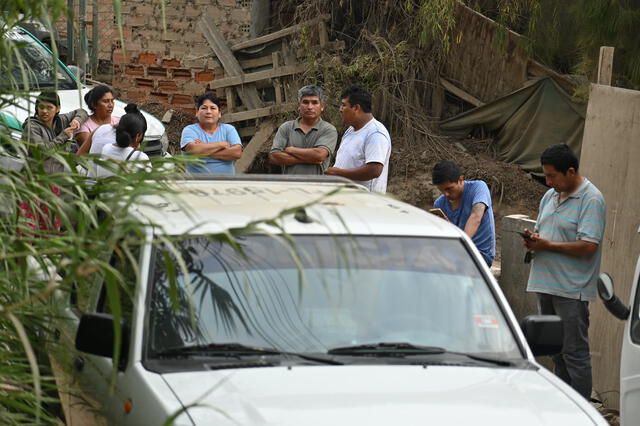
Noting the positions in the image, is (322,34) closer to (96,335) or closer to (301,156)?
(301,156)

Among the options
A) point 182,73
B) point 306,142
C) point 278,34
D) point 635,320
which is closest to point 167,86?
point 182,73

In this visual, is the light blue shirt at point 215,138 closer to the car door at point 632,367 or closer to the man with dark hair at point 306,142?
the man with dark hair at point 306,142

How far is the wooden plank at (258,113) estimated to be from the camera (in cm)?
1619

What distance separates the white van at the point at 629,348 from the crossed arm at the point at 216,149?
3868mm

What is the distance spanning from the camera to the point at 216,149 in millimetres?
9000

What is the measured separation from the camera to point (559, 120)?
1527cm

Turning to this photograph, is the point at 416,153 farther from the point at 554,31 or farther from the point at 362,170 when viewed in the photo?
the point at 362,170

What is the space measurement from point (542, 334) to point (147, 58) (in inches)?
554

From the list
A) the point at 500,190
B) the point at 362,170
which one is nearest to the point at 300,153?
the point at 362,170

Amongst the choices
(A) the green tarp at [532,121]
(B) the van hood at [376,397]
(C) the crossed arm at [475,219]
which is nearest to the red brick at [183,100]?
(A) the green tarp at [532,121]

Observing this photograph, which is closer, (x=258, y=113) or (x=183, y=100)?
(x=258, y=113)

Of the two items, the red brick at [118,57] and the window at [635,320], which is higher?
the red brick at [118,57]

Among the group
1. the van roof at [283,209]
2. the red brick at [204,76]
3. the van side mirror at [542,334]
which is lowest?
the red brick at [204,76]

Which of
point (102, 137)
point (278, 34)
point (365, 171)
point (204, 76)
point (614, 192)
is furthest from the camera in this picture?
point (204, 76)
